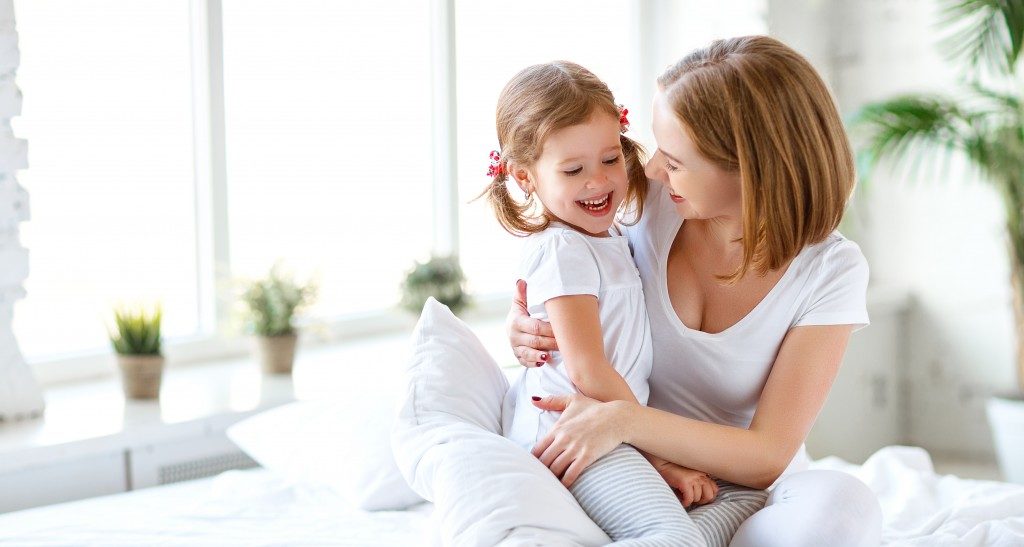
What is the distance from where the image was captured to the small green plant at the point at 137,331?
248 centimetres

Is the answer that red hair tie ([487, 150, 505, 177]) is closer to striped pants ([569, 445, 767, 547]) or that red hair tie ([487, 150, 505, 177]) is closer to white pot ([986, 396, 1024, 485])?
striped pants ([569, 445, 767, 547])

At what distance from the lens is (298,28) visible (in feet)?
10.6

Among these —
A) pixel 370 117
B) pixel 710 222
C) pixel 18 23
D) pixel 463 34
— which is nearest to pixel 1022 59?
pixel 463 34

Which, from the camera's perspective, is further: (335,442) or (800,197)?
(335,442)

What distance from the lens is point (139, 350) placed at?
2498mm

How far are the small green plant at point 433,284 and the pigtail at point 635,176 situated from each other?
1295 mm

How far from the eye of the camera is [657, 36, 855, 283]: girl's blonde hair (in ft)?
5.09

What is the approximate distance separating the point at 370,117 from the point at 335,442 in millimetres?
1508

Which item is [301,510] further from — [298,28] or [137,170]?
[298,28]

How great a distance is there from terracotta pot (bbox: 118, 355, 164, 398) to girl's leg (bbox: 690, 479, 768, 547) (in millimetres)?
1386

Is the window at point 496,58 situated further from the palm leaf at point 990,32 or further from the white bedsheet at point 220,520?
the white bedsheet at point 220,520

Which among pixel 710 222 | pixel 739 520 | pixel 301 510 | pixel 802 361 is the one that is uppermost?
pixel 710 222

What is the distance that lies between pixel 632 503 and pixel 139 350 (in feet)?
4.78

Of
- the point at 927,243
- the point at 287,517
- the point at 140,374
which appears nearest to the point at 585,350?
the point at 287,517
